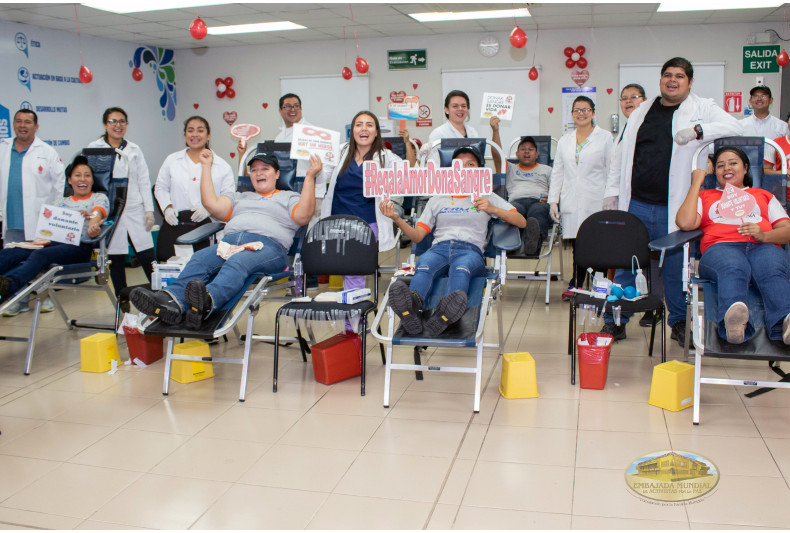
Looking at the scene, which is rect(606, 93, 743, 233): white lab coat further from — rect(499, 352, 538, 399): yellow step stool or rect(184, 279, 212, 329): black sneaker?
rect(184, 279, 212, 329): black sneaker

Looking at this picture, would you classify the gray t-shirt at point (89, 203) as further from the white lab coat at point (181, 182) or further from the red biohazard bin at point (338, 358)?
the red biohazard bin at point (338, 358)

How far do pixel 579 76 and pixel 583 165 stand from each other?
4.84 meters

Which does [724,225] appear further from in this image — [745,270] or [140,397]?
[140,397]

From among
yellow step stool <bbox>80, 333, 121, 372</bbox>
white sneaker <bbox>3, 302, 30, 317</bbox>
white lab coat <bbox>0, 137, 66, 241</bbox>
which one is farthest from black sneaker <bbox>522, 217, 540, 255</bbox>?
white sneaker <bbox>3, 302, 30, 317</bbox>

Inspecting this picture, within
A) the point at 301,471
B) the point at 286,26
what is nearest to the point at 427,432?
the point at 301,471

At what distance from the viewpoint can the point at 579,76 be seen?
9586mm

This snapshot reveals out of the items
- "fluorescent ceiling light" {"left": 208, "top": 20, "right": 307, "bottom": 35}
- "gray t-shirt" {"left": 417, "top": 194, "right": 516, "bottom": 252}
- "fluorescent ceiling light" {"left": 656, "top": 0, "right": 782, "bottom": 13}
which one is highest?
"fluorescent ceiling light" {"left": 208, "top": 20, "right": 307, "bottom": 35}

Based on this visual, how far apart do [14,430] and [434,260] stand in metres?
2.34

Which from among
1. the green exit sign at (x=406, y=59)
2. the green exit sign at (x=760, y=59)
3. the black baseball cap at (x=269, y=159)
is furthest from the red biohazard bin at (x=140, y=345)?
the green exit sign at (x=760, y=59)

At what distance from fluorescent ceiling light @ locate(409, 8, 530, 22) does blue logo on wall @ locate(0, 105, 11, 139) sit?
15.8ft

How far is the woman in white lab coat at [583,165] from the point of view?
524 cm

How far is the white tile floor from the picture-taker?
8.13 ft

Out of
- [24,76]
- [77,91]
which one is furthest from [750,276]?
[77,91]

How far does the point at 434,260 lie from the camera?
13.2ft
